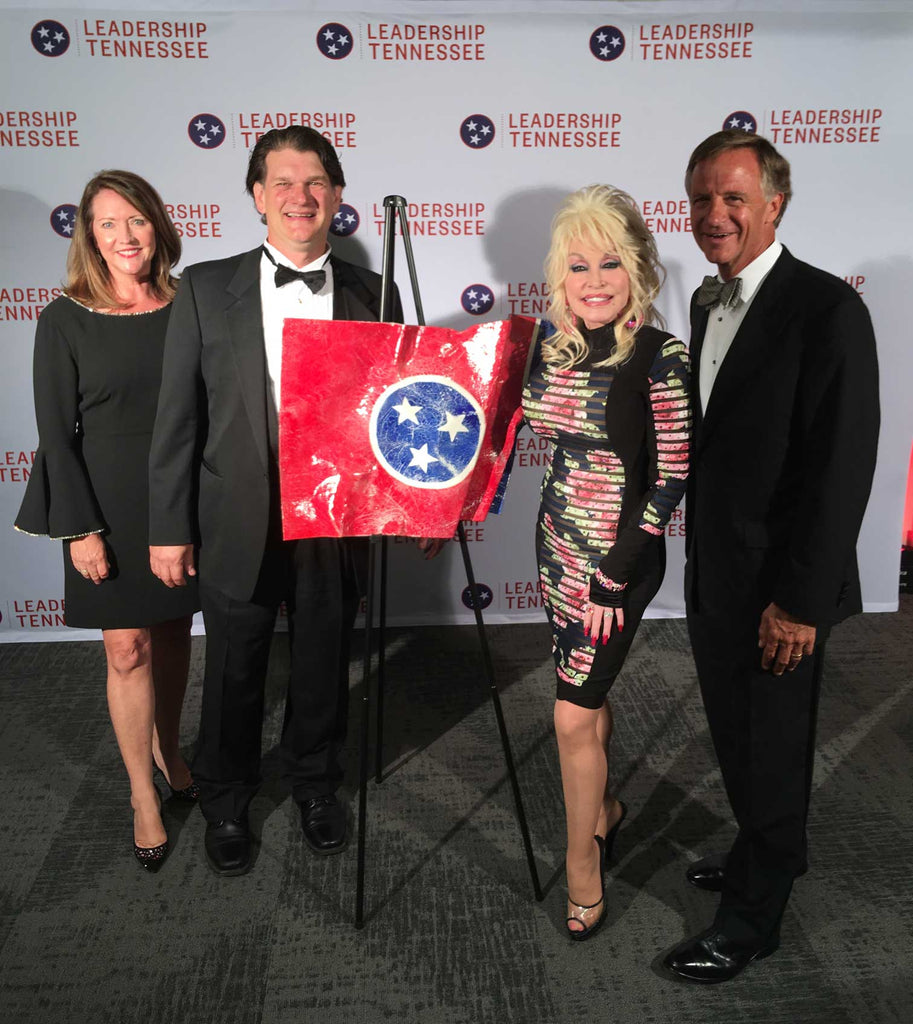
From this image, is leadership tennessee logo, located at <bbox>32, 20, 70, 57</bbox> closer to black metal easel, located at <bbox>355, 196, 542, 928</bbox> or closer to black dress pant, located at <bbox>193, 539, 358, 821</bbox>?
black metal easel, located at <bbox>355, 196, 542, 928</bbox>

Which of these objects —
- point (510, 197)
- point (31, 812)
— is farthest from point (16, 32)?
point (31, 812)

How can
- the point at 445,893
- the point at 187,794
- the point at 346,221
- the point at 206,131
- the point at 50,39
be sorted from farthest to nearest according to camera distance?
the point at 346,221
the point at 206,131
the point at 50,39
the point at 187,794
the point at 445,893

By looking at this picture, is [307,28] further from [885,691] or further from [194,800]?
[885,691]

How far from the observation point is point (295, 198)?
2.11 m

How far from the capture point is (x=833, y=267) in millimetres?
3789

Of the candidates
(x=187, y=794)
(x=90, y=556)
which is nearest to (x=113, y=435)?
(x=90, y=556)

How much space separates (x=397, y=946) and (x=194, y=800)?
3.08 ft

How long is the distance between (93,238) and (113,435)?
0.53 m

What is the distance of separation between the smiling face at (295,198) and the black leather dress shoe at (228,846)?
1627 mm

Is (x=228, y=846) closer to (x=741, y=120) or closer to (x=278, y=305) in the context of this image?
(x=278, y=305)

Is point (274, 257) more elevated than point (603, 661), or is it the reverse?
point (274, 257)

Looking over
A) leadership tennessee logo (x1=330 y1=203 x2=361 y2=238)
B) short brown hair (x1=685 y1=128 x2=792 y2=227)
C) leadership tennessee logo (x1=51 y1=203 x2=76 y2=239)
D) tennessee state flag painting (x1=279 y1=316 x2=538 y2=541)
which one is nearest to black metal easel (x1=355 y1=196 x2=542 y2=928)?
tennessee state flag painting (x1=279 y1=316 x2=538 y2=541)

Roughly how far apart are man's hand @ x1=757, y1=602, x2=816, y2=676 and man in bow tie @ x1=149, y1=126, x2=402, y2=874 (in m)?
1.20

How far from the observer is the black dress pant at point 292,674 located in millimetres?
2398
